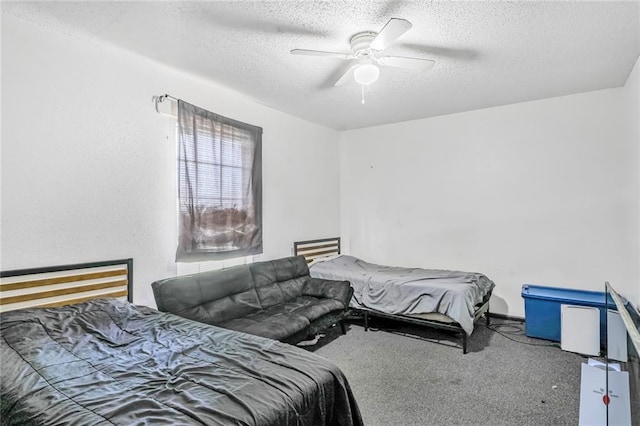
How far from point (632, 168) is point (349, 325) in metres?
3.37

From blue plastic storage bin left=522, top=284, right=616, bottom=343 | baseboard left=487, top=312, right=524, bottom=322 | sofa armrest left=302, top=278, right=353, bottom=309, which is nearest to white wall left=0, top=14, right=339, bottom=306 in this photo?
sofa armrest left=302, top=278, right=353, bottom=309

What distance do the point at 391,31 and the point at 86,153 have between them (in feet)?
7.62

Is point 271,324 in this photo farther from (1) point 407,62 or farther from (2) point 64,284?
(1) point 407,62

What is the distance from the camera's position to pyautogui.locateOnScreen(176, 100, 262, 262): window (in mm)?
3104

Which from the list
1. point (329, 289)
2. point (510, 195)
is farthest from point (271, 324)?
point (510, 195)

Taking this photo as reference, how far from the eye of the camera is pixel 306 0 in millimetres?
2025

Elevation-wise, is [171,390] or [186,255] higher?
[186,255]

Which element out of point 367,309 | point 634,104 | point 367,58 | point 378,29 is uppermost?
point 378,29

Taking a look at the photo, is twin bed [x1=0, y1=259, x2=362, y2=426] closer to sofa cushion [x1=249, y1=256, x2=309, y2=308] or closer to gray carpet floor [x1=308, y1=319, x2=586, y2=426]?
gray carpet floor [x1=308, y1=319, x2=586, y2=426]

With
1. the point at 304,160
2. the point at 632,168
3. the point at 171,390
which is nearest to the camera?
the point at 171,390

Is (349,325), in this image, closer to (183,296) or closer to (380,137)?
(183,296)

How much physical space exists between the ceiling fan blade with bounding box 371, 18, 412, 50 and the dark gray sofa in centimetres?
222

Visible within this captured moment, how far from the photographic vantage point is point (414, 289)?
3.52 metres

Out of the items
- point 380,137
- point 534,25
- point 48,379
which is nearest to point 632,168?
point 534,25
